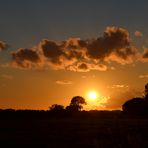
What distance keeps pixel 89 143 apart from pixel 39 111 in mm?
62235

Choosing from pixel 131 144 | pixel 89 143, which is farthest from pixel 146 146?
pixel 89 143

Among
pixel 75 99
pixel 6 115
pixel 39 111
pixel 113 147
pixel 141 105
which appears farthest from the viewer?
pixel 75 99

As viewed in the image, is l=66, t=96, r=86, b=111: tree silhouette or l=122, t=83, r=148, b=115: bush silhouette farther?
l=66, t=96, r=86, b=111: tree silhouette

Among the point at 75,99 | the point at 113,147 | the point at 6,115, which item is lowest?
the point at 113,147

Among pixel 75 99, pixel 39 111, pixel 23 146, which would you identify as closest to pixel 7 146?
pixel 23 146

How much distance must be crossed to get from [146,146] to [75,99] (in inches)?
5072

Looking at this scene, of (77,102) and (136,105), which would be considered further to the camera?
(77,102)

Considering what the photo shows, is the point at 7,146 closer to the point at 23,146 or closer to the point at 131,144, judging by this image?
the point at 23,146

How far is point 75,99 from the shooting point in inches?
6132

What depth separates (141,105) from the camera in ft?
363

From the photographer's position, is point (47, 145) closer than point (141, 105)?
Yes

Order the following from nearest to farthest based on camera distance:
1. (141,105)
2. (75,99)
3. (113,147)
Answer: (113,147) < (141,105) < (75,99)

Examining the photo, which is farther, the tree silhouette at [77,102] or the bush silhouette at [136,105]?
the tree silhouette at [77,102]

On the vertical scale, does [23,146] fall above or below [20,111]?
A: below
